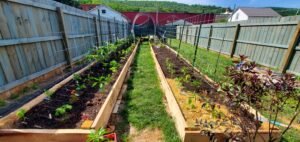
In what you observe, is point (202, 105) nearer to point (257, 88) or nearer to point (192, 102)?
point (192, 102)

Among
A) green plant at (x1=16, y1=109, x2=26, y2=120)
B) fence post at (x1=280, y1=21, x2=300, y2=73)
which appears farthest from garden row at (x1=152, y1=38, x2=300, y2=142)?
fence post at (x1=280, y1=21, x2=300, y2=73)

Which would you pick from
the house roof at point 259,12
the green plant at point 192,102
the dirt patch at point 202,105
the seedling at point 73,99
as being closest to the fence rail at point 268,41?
the dirt patch at point 202,105

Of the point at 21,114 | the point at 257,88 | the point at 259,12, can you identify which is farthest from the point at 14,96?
the point at 259,12

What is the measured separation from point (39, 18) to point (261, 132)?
475cm

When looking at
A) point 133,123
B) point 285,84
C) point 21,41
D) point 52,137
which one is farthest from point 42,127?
point 285,84

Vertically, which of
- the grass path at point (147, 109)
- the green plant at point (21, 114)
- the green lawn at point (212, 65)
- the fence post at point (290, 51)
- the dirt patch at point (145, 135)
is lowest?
the dirt patch at point (145, 135)

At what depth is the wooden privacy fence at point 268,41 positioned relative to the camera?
4500mm

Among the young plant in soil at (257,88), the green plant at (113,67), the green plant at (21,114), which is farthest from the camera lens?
the green plant at (113,67)

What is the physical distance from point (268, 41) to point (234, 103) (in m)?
5.69

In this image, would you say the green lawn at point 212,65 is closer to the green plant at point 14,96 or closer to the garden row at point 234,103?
the garden row at point 234,103

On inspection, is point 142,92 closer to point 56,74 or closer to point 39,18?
point 56,74

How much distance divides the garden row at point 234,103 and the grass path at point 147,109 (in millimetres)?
195

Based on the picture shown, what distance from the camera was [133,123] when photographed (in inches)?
104

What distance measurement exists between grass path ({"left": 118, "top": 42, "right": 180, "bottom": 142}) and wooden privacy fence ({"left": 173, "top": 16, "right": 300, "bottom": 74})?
208 cm
